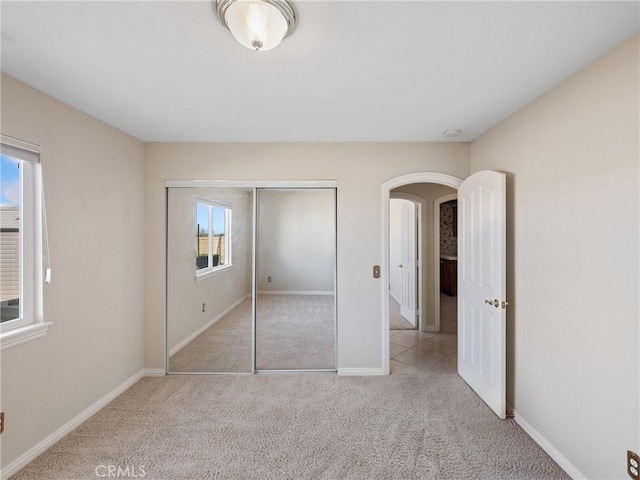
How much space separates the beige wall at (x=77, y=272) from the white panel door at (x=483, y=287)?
332 centimetres

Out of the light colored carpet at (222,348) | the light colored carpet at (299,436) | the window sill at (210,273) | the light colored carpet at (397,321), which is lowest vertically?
the light colored carpet at (299,436)

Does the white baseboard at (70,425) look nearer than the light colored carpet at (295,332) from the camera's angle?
Yes

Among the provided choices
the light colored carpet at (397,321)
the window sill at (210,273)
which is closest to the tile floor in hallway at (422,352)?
the light colored carpet at (397,321)

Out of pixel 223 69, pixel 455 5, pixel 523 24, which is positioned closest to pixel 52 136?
pixel 223 69

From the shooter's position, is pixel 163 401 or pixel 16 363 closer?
pixel 16 363

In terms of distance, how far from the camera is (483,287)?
8.39 ft

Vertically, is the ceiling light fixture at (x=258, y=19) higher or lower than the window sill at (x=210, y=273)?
higher

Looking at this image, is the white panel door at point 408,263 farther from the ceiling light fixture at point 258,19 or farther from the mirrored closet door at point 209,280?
the ceiling light fixture at point 258,19

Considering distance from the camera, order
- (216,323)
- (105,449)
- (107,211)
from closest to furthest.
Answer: (105,449)
(107,211)
(216,323)

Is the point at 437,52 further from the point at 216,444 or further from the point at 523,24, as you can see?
the point at 216,444

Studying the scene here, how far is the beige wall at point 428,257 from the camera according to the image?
443cm

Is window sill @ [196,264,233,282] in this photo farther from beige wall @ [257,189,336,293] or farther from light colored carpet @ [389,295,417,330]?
light colored carpet @ [389,295,417,330]

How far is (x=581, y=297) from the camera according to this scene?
1726mm

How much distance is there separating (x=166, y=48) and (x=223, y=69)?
1.00 feet
